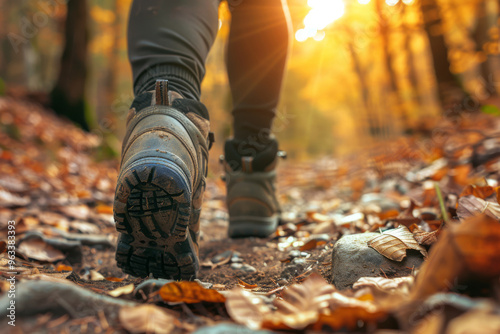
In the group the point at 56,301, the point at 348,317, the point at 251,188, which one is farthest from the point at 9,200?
the point at 348,317

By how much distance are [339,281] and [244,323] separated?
431 millimetres

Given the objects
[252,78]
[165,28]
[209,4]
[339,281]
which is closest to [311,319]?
[339,281]

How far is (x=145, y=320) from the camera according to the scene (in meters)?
0.65

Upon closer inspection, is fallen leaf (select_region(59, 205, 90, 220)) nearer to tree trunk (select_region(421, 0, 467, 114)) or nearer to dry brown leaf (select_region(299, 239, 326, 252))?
dry brown leaf (select_region(299, 239, 326, 252))

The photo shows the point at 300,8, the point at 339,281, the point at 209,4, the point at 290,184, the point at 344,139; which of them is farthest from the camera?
the point at 344,139

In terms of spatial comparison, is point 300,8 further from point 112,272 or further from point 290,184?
point 112,272

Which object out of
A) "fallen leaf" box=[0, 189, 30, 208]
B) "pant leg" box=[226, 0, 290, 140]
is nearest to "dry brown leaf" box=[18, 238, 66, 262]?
"fallen leaf" box=[0, 189, 30, 208]

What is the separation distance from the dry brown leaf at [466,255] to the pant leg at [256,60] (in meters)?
1.47

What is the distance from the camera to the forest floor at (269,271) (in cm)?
60

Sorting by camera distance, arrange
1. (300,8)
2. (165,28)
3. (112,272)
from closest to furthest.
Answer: (165,28) → (112,272) → (300,8)

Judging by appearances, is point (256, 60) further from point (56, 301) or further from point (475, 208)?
point (56, 301)

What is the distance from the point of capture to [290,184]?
5.80 meters

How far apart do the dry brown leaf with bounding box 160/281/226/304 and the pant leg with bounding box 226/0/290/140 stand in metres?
1.32

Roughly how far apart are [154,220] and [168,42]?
59cm
